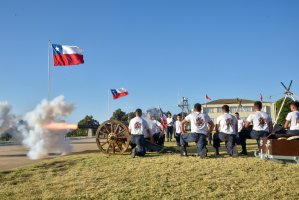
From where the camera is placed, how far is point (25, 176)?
8.73 meters

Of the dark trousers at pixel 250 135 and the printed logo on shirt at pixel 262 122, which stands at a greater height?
the printed logo on shirt at pixel 262 122

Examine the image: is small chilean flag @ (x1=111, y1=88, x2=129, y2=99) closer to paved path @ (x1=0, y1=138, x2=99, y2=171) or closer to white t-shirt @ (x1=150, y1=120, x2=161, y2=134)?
paved path @ (x1=0, y1=138, x2=99, y2=171)

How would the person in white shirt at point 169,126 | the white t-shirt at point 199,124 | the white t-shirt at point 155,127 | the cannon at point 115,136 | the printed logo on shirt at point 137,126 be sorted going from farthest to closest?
1. the person in white shirt at point 169,126
2. the white t-shirt at point 155,127
3. the cannon at point 115,136
4. the printed logo on shirt at point 137,126
5. the white t-shirt at point 199,124

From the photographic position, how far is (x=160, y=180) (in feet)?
24.2

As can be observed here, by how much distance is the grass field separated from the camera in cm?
653

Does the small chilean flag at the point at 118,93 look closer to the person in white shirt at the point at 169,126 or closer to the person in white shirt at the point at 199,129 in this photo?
the person in white shirt at the point at 169,126

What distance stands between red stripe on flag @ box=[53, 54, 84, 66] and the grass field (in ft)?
25.8

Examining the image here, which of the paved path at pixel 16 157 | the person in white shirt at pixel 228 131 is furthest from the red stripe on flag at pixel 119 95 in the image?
the person in white shirt at pixel 228 131

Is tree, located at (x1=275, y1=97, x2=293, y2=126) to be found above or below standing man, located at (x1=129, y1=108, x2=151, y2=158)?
above

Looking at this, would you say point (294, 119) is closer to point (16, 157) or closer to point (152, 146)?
point (152, 146)

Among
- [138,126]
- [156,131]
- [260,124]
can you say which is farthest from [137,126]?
[260,124]

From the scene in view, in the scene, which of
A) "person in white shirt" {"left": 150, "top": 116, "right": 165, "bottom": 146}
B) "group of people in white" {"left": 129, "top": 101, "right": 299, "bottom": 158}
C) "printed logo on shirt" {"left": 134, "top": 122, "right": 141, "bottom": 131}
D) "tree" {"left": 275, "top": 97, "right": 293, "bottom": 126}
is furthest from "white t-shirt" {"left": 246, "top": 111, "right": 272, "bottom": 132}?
"tree" {"left": 275, "top": 97, "right": 293, "bottom": 126}

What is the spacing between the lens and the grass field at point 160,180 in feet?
21.4

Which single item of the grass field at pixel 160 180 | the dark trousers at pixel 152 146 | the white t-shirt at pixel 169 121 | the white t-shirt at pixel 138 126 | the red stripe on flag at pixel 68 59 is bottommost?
the grass field at pixel 160 180
